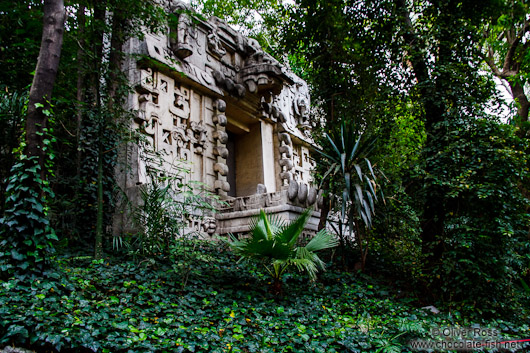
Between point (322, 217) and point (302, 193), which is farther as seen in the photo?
point (302, 193)

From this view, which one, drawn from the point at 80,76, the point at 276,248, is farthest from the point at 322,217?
the point at 80,76

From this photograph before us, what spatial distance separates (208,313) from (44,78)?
337cm

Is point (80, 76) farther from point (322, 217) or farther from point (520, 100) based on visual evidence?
point (520, 100)

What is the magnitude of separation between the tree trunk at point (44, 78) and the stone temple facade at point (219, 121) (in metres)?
1.70

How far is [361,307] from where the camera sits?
5973mm

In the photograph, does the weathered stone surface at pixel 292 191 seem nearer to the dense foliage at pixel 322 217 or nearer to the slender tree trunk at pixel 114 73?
the dense foliage at pixel 322 217

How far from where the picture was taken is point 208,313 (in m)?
4.94

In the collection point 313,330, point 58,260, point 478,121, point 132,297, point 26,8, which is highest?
point 26,8

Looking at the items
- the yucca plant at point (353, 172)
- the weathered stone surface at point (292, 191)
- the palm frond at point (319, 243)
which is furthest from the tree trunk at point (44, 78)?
the weathered stone surface at point (292, 191)

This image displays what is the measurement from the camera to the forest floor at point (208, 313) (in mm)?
3848

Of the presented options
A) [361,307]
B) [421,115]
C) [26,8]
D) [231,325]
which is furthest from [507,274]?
[26,8]

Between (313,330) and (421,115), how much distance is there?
16.1ft

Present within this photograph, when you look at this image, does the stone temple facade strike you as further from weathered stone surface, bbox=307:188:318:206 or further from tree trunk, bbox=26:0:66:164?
tree trunk, bbox=26:0:66:164

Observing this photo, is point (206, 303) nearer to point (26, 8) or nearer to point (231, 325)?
point (231, 325)
